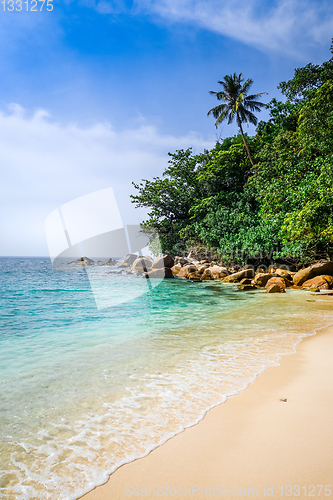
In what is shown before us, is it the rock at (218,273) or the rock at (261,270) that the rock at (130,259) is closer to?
the rock at (218,273)

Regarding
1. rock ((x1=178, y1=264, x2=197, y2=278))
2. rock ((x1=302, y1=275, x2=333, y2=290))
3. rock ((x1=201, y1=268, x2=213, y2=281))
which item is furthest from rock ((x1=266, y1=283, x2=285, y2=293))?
rock ((x1=178, y1=264, x2=197, y2=278))

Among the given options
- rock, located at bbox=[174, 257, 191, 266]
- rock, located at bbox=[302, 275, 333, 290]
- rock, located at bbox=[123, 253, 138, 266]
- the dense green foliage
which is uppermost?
the dense green foliage

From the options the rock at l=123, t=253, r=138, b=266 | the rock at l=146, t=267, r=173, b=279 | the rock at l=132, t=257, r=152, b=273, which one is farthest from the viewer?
the rock at l=123, t=253, r=138, b=266

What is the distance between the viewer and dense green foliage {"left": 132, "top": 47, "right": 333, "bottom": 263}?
11.1 metres

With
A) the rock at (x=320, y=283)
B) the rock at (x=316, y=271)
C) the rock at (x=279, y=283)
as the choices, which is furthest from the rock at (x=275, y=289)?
the rock at (x=316, y=271)

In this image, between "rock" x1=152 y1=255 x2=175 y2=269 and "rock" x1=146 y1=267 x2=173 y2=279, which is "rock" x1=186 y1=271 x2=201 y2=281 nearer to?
"rock" x1=146 y1=267 x2=173 y2=279

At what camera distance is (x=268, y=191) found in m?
14.6

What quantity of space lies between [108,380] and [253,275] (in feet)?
47.2

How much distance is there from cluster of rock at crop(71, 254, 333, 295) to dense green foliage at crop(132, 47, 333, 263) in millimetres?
1019

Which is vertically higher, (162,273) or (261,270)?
(162,273)

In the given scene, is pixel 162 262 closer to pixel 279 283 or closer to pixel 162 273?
pixel 162 273

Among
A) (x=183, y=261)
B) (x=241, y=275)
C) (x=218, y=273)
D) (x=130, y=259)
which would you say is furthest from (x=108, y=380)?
(x=130, y=259)

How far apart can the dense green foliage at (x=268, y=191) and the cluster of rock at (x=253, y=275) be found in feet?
3.34

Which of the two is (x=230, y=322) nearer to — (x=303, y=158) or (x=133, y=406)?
(x=133, y=406)
